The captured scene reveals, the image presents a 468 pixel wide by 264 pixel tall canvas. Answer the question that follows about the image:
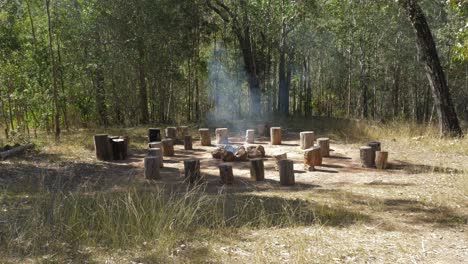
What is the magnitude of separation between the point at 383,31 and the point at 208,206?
53.6 ft

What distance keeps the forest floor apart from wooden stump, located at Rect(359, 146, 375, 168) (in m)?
0.13

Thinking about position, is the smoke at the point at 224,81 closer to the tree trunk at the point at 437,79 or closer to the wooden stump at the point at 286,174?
the tree trunk at the point at 437,79

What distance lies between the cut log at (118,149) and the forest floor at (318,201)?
0.30 meters

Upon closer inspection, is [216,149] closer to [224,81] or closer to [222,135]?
[222,135]

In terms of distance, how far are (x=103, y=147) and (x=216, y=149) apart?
2.21m

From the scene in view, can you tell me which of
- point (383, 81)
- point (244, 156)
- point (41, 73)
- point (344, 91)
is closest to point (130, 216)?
point (244, 156)

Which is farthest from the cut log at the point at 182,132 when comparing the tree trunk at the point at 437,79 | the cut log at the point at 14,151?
the tree trunk at the point at 437,79

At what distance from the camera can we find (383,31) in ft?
58.5

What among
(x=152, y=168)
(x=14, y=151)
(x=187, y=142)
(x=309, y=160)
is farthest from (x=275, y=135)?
(x=14, y=151)

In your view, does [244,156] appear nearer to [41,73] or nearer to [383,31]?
[41,73]

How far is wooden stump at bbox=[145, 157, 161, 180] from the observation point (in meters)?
6.05

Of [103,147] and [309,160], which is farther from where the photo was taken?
[103,147]

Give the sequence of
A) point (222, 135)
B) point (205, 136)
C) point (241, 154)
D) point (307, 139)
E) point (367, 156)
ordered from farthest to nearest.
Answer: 1. point (222, 135)
2. point (205, 136)
3. point (307, 139)
4. point (241, 154)
5. point (367, 156)

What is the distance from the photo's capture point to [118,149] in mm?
7652
